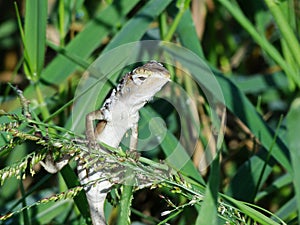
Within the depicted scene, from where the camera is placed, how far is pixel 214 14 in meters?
2.87

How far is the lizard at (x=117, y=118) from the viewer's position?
4.47 feet

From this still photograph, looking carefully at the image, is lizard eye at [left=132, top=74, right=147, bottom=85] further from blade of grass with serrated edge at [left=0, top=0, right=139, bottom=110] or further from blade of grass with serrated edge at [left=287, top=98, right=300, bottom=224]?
blade of grass with serrated edge at [left=0, top=0, right=139, bottom=110]

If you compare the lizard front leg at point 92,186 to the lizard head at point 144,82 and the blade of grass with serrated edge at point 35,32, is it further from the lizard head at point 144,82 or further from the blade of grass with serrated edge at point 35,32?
the blade of grass with serrated edge at point 35,32

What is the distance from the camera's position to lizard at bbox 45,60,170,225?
4.47 ft

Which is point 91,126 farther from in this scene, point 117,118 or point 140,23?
point 140,23

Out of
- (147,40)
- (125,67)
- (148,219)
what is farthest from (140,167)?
(147,40)

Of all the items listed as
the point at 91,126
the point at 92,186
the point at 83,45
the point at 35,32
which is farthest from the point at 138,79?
the point at 83,45

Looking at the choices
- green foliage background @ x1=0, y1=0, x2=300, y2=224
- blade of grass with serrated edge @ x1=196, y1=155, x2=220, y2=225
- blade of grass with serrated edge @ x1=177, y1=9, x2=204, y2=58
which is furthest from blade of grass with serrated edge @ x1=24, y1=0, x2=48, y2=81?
blade of grass with serrated edge @ x1=196, y1=155, x2=220, y2=225

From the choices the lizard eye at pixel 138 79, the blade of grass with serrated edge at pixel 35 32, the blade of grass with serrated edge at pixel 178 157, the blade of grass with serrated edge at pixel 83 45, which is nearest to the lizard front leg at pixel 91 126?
the lizard eye at pixel 138 79


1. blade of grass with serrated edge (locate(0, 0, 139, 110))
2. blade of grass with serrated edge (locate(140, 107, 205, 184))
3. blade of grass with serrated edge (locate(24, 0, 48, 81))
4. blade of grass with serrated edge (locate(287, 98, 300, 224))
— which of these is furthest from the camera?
blade of grass with serrated edge (locate(0, 0, 139, 110))

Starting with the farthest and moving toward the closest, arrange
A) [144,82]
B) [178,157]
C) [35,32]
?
[35,32] < [178,157] < [144,82]

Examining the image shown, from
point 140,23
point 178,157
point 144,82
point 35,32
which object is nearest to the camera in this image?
point 144,82

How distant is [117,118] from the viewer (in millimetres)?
1417

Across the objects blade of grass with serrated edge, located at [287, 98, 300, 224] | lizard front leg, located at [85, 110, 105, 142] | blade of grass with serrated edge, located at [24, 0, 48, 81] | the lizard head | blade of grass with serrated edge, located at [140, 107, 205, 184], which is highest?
blade of grass with serrated edge, located at [24, 0, 48, 81]
